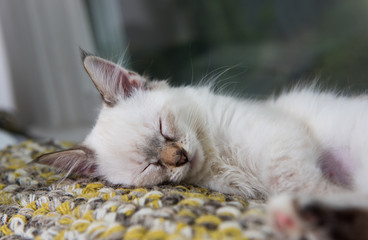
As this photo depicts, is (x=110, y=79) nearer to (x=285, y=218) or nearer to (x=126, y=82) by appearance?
(x=126, y=82)

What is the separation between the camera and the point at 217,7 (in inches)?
108

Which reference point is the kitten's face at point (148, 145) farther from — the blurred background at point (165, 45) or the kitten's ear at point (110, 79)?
the blurred background at point (165, 45)

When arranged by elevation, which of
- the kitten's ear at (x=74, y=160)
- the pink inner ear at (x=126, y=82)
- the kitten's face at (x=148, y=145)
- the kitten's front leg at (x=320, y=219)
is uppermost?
the pink inner ear at (x=126, y=82)

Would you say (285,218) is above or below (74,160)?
above

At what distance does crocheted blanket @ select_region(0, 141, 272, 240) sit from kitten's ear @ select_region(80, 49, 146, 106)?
324 mm

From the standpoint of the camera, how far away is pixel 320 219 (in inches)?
22.4

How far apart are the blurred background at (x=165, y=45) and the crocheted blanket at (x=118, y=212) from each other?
1294 millimetres

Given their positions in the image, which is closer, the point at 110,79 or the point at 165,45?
the point at 110,79

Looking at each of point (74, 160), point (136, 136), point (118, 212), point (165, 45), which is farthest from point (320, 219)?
point (165, 45)

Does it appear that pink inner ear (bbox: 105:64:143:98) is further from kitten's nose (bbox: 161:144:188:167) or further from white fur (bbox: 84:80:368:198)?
kitten's nose (bbox: 161:144:188:167)

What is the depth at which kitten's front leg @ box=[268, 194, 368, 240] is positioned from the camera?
1.84 ft

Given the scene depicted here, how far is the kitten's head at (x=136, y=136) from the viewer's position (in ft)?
3.44

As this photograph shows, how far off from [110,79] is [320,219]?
900mm

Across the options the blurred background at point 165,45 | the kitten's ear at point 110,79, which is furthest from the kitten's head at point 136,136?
the blurred background at point 165,45
